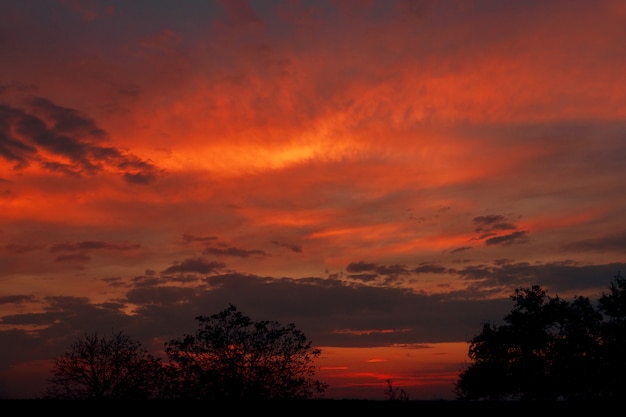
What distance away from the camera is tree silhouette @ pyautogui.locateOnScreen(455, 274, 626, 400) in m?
60.7

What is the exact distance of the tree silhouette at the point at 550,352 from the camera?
60719 millimetres

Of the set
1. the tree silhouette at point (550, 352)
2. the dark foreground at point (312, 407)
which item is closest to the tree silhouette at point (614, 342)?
the tree silhouette at point (550, 352)

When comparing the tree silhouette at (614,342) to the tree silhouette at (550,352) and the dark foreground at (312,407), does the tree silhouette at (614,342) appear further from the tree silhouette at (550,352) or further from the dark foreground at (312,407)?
the dark foreground at (312,407)

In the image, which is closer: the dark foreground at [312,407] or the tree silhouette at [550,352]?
the dark foreground at [312,407]

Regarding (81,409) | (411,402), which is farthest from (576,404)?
(81,409)

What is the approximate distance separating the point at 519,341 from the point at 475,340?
19.1ft

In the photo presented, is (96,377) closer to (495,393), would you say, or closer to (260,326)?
(260,326)

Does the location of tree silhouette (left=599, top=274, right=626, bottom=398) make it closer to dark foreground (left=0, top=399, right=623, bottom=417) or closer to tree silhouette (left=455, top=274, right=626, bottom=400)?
tree silhouette (left=455, top=274, right=626, bottom=400)

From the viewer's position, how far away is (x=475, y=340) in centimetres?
7400

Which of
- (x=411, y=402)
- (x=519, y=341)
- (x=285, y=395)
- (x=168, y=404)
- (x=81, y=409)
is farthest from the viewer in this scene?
(x=519, y=341)

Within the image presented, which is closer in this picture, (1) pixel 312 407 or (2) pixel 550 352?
(1) pixel 312 407

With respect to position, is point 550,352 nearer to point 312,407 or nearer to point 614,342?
point 614,342

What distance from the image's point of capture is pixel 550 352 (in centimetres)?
6850

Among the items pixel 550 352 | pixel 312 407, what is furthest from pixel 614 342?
pixel 312 407
